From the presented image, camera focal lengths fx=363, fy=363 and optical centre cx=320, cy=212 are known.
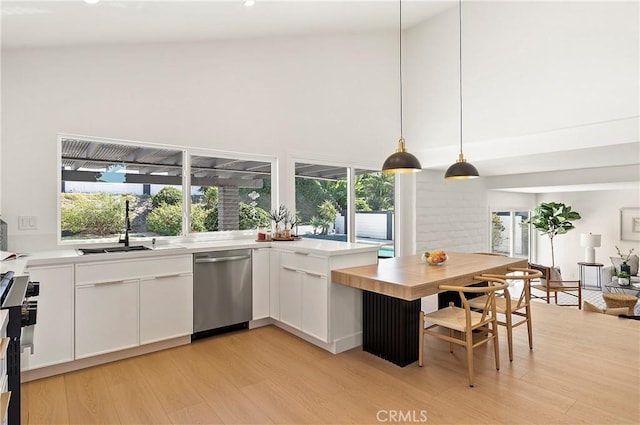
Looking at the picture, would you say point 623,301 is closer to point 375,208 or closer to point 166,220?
point 375,208

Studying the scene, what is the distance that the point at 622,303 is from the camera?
4727 mm

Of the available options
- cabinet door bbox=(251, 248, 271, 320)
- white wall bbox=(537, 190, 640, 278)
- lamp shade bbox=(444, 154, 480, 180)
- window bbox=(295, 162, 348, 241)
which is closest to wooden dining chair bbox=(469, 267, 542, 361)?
lamp shade bbox=(444, 154, 480, 180)

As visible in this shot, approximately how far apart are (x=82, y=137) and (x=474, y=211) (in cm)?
605

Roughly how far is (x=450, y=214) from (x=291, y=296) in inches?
149

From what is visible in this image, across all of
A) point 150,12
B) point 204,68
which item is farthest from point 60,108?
point 204,68

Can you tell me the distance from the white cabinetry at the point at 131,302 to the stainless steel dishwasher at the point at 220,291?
0.08m

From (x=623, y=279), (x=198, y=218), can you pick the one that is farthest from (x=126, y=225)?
(x=623, y=279)

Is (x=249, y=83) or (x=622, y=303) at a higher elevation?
(x=249, y=83)

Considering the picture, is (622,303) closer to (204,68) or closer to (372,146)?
(372,146)

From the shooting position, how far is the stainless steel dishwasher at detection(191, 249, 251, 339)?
332 cm

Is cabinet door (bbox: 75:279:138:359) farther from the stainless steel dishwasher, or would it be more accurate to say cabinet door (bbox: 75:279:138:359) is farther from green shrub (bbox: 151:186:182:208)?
green shrub (bbox: 151:186:182:208)

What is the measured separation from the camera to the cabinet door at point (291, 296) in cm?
341

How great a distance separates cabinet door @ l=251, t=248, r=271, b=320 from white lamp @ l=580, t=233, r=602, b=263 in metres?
8.18

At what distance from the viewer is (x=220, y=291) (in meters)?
3.44
